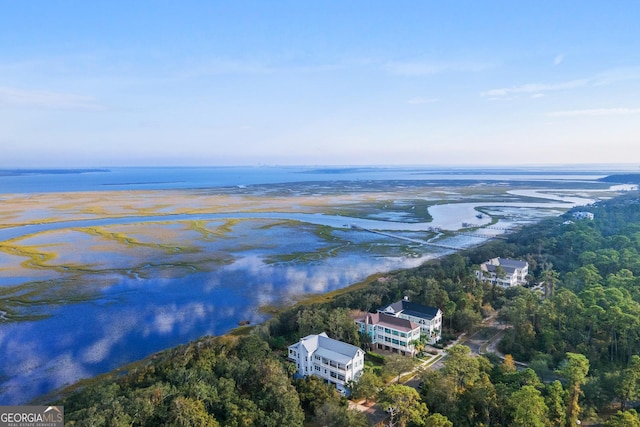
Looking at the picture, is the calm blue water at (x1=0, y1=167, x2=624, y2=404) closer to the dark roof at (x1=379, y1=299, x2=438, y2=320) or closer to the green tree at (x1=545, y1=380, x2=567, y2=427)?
the dark roof at (x1=379, y1=299, x2=438, y2=320)

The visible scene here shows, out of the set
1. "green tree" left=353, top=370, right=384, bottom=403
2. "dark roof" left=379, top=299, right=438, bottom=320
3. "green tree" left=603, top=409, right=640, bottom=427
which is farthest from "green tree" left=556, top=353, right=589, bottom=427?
"dark roof" left=379, top=299, right=438, bottom=320

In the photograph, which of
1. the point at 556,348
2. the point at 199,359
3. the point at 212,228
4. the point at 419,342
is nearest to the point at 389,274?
the point at 419,342

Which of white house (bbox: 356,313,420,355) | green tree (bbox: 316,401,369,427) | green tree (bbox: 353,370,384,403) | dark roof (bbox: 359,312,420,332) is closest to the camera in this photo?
green tree (bbox: 316,401,369,427)

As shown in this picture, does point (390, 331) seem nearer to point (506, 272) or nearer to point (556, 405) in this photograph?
point (556, 405)

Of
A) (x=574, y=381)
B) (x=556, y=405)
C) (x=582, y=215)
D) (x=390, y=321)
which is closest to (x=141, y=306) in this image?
(x=390, y=321)

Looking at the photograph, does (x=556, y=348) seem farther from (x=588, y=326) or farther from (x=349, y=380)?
(x=349, y=380)

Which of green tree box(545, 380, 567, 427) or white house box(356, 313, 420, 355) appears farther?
white house box(356, 313, 420, 355)
